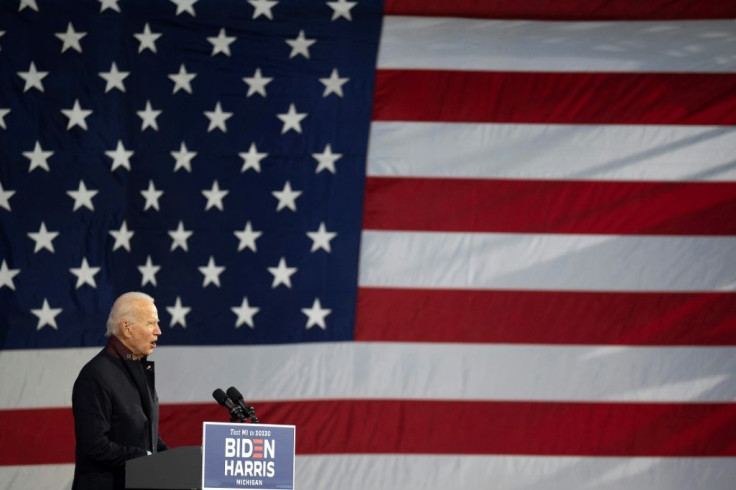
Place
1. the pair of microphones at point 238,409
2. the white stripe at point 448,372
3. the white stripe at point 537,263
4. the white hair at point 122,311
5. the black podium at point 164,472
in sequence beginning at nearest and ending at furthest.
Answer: the black podium at point 164,472, the pair of microphones at point 238,409, the white hair at point 122,311, the white stripe at point 448,372, the white stripe at point 537,263

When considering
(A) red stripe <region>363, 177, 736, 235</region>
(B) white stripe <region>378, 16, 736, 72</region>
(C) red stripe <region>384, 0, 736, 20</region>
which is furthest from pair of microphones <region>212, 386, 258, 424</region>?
(C) red stripe <region>384, 0, 736, 20</region>

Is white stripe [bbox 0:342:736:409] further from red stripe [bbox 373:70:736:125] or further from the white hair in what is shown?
the white hair

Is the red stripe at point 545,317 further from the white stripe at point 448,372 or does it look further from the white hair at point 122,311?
the white hair at point 122,311

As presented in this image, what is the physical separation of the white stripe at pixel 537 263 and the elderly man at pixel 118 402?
2.32 metres

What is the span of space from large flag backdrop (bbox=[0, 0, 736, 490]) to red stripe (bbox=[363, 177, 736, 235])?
0.01 metres

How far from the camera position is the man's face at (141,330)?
4.25 m

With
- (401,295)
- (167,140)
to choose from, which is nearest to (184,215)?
(167,140)


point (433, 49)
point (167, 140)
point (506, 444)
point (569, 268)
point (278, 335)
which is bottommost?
point (506, 444)

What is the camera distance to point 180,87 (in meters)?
6.54

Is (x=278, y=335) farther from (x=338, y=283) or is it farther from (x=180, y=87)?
(x=180, y=87)

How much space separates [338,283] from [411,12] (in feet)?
5.15

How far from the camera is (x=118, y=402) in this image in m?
4.14

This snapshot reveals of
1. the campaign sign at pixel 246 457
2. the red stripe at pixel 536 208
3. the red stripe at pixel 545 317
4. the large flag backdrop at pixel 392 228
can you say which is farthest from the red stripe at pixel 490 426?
the campaign sign at pixel 246 457

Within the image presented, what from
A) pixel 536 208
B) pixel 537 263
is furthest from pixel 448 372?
pixel 536 208
